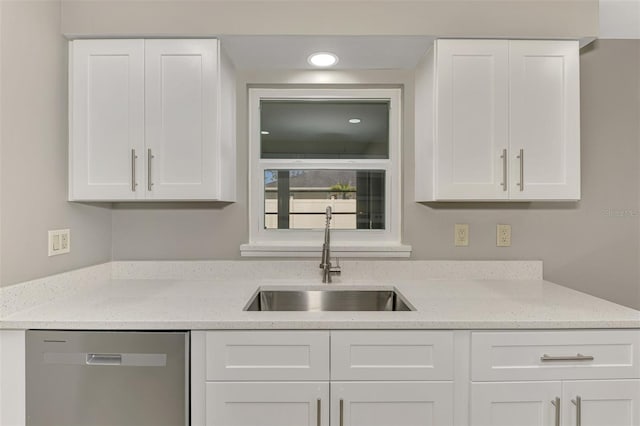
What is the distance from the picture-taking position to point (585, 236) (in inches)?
83.0

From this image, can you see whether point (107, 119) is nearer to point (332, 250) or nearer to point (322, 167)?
point (322, 167)

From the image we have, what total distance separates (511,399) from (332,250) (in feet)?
3.49

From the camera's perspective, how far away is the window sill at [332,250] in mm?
2113

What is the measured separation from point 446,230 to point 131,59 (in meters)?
1.77

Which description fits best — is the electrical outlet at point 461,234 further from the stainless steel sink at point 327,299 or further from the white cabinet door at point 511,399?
the white cabinet door at point 511,399

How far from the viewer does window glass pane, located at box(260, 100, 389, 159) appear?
2.24 metres

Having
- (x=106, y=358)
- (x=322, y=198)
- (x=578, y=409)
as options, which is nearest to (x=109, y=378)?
(x=106, y=358)

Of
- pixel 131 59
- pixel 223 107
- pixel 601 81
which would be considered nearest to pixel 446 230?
pixel 601 81

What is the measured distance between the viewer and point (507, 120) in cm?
176

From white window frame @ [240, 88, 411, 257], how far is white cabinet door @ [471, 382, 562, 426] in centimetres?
92

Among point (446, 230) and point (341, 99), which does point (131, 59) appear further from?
point (446, 230)

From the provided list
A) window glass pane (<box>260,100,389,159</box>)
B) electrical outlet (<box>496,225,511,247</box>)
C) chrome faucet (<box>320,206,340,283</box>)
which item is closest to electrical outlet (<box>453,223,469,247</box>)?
electrical outlet (<box>496,225,511,247</box>)

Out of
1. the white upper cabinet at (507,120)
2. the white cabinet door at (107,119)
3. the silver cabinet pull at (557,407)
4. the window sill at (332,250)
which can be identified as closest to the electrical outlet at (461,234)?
the window sill at (332,250)

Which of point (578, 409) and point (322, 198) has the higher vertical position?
point (322, 198)
